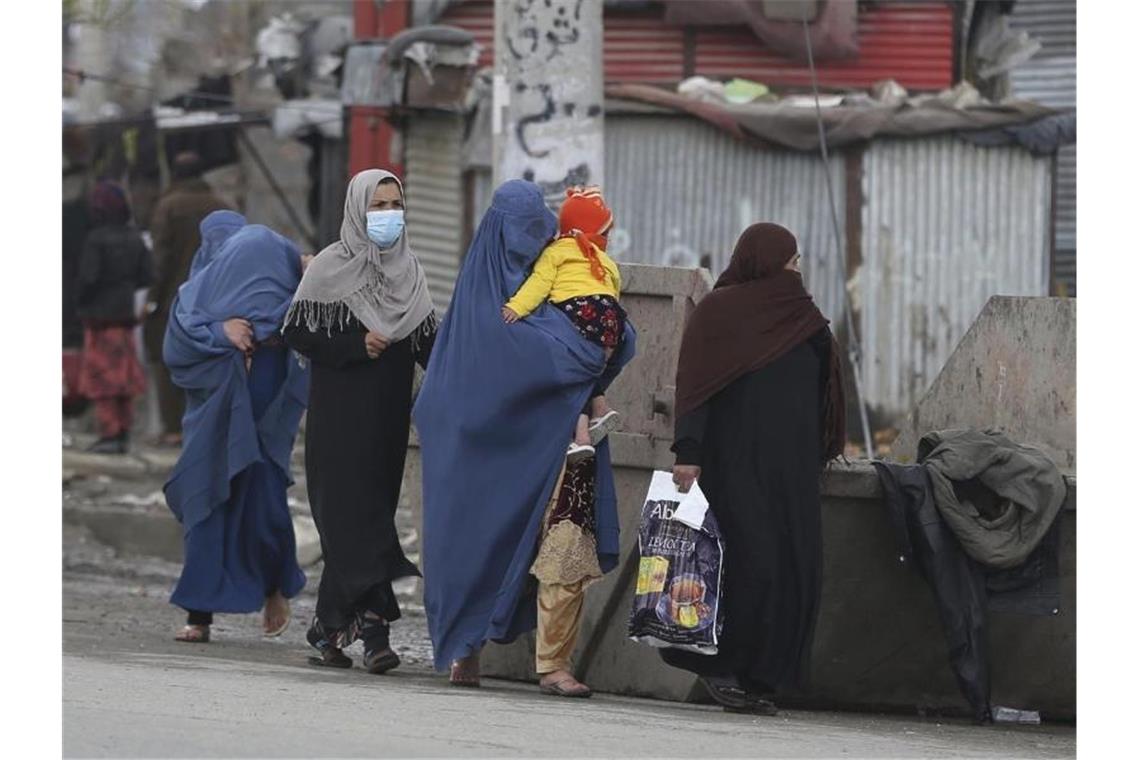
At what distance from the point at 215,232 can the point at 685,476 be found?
2.53m

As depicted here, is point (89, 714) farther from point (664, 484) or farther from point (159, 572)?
point (159, 572)

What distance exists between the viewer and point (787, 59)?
14602mm

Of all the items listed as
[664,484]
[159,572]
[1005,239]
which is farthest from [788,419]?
[1005,239]

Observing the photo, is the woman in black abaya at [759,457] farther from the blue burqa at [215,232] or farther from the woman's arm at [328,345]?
the blue burqa at [215,232]

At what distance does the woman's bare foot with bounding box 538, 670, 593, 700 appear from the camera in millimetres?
6898

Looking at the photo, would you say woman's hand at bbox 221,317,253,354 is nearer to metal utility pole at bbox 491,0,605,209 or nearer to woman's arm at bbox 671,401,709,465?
metal utility pole at bbox 491,0,605,209

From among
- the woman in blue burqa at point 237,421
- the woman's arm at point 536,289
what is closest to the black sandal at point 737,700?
the woman's arm at point 536,289

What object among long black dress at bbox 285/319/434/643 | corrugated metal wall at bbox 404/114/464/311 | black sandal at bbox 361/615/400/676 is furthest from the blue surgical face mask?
corrugated metal wall at bbox 404/114/464/311

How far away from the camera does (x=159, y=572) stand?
1153 centimetres

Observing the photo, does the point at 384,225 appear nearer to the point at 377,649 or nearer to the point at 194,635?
the point at 377,649

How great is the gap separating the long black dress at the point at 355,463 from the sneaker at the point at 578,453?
799 millimetres

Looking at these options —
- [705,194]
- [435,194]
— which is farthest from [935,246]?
[435,194]

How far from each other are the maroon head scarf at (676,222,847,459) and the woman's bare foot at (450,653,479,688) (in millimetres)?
1074

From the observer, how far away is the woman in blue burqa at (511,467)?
6.89 m
